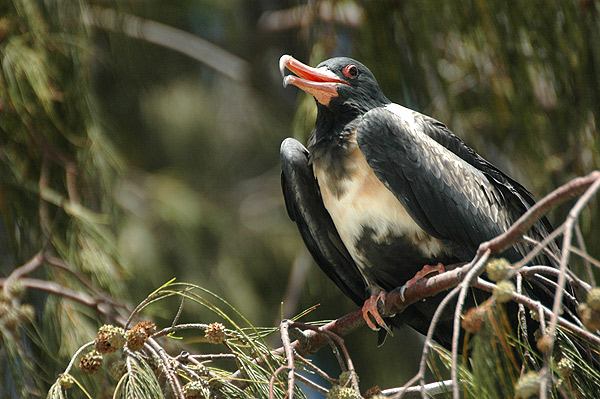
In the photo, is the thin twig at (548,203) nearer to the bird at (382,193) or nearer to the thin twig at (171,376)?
the thin twig at (171,376)

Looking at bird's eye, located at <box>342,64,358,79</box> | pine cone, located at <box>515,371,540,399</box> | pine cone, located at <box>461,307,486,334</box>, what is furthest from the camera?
bird's eye, located at <box>342,64,358,79</box>

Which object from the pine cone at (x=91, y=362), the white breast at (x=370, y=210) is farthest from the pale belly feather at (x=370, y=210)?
the pine cone at (x=91, y=362)

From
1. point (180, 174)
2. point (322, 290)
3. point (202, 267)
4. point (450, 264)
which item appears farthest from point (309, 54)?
point (180, 174)

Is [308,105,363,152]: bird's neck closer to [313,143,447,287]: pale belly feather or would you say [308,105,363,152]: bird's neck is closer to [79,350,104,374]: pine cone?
[313,143,447,287]: pale belly feather

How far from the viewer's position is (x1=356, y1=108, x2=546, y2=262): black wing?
2.28m

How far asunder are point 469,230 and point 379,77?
83 centimetres

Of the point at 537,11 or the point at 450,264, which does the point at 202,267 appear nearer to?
the point at 450,264

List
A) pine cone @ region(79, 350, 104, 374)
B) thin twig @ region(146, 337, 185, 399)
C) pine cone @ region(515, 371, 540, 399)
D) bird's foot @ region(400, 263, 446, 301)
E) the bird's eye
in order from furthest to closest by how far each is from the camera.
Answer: the bird's eye → bird's foot @ region(400, 263, 446, 301) → pine cone @ region(79, 350, 104, 374) → thin twig @ region(146, 337, 185, 399) → pine cone @ region(515, 371, 540, 399)

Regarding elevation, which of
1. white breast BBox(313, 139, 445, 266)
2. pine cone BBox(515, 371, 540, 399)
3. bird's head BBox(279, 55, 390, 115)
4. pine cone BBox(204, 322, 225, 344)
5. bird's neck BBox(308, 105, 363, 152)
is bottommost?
pine cone BBox(515, 371, 540, 399)

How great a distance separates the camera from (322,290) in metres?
4.13

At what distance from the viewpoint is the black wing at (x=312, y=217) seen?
2.64 meters

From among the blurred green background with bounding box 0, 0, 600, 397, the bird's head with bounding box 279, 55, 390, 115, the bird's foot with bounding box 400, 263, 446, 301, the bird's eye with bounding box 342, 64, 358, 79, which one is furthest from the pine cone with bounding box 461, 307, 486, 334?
the bird's eye with bounding box 342, 64, 358, 79

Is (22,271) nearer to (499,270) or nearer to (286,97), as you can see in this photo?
(499,270)

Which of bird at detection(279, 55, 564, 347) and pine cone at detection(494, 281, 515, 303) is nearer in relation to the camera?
pine cone at detection(494, 281, 515, 303)
